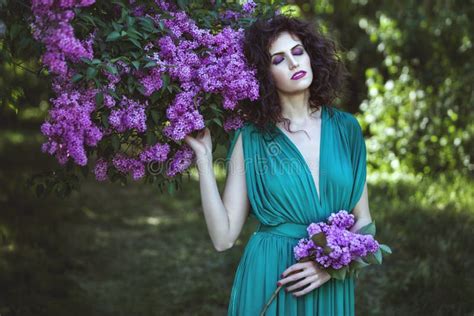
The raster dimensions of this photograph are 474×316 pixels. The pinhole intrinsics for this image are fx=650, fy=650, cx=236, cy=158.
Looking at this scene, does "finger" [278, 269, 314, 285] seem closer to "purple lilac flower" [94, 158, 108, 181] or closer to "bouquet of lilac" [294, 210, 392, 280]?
"bouquet of lilac" [294, 210, 392, 280]

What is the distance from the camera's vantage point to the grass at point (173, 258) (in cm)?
413

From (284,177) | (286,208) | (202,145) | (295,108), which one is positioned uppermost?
(295,108)

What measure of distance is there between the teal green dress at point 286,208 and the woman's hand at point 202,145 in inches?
5.5

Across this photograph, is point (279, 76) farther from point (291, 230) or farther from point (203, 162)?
point (291, 230)

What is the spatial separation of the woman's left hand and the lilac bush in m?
0.57

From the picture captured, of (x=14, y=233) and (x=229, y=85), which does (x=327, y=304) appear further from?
(x=14, y=233)

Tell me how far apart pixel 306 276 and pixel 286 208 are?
259 millimetres

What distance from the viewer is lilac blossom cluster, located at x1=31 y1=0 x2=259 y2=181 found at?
2.19 meters

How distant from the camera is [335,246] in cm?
220

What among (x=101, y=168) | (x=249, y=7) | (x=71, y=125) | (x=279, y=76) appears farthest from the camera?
(x=249, y=7)

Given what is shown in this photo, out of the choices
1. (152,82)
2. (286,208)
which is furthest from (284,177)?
(152,82)

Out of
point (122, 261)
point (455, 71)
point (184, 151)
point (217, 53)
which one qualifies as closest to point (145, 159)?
point (184, 151)

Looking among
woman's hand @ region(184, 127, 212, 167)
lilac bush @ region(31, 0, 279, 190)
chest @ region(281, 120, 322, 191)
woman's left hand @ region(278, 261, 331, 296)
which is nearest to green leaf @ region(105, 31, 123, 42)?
lilac bush @ region(31, 0, 279, 190)

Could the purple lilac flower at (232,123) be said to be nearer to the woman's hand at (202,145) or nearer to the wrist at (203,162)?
the woman's hand at (202,145)
